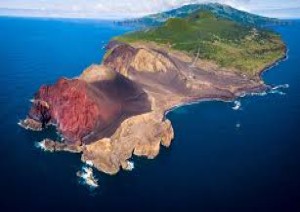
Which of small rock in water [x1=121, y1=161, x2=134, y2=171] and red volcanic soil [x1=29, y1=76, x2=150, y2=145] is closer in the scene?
small rock in water [x1=121, y1=161, x2=134, y2=171]

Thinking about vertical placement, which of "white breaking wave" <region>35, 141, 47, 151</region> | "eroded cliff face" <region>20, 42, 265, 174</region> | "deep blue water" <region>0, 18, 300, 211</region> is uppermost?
"eroded cliff face" <region>20, 42, 265, 174</region>

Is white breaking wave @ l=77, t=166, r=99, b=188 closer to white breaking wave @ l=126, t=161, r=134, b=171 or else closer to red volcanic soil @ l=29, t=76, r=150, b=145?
white breaking wave @ l=126, t=161, r=134, b=171

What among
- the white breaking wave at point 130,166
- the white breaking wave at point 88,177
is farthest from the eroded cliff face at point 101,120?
the white breaking wave at point 88,177

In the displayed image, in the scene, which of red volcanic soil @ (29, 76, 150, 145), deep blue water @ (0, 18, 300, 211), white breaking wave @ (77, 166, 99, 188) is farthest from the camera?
red volcanic soil @ (29, 76, 150, 145)

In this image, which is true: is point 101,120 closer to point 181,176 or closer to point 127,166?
point 127,166

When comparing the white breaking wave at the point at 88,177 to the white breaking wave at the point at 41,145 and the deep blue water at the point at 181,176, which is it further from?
the white breaking wave at the point at 41,145

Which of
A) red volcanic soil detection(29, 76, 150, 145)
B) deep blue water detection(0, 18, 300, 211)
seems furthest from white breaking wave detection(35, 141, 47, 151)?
red volcanic soil detection(29, 76, 150, 145)

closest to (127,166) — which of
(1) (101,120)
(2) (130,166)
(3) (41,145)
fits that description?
(2) (130,166)

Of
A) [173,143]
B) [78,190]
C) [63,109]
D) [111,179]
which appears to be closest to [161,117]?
[173,143]
